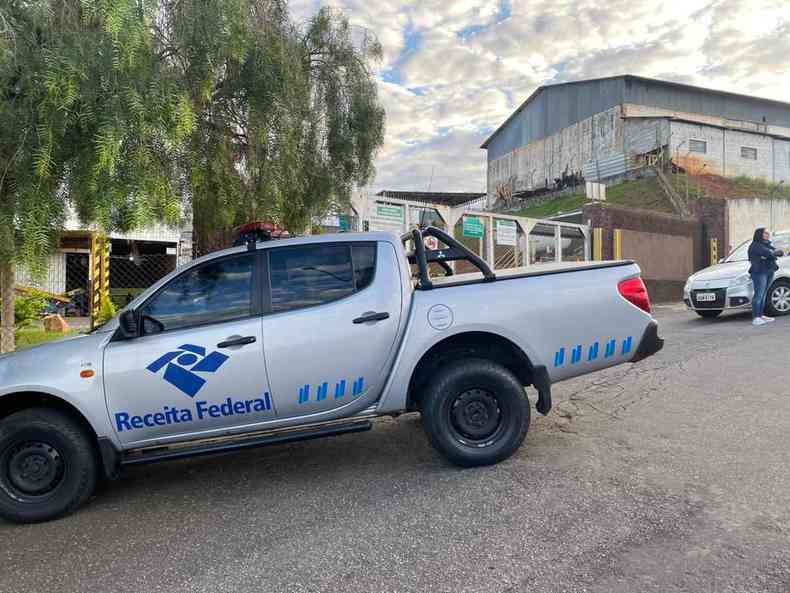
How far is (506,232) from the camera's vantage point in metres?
16.3

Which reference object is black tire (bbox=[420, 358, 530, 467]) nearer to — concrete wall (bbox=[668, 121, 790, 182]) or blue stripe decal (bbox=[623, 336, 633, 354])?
blue stripe decal (bbox=[623, 336, 633, 354])

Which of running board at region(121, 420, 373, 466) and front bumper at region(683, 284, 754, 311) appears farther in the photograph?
front bumper at region(683, 284, 754, 311)

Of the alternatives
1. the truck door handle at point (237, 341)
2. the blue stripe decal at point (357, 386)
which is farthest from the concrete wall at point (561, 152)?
the truck door handle at point (237, 341)

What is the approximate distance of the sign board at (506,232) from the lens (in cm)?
1619

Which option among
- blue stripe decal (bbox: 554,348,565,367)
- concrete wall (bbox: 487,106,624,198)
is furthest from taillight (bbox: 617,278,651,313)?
concrete wall (bbox: 487,106,624,198)

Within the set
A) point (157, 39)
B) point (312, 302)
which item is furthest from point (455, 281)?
point (157, 39)

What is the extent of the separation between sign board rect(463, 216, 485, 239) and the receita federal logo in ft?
39.1

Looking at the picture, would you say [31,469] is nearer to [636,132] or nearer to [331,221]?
[331,221]

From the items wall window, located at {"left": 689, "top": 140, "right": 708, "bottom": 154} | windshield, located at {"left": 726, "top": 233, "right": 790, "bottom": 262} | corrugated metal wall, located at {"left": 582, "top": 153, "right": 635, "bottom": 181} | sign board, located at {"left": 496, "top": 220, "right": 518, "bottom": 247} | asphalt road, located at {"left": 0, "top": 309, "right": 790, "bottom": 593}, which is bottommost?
asphalt road, located at {"left": 0, "top": 309, "right": 790, "bottom": 593}

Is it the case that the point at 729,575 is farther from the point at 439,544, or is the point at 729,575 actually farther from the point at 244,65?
the point at 244,65

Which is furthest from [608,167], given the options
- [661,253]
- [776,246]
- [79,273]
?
[79,273]

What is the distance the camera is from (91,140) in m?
4.35

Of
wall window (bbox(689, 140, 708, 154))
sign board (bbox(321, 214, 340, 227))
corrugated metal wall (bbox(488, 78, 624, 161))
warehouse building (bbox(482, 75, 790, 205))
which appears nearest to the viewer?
sign board (bbox(321, 214, 340, 227))

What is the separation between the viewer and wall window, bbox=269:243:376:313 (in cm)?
404
